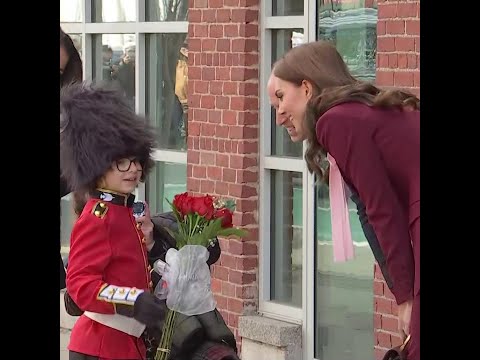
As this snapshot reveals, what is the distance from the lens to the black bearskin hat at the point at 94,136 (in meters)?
6.17

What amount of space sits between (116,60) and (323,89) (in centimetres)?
508

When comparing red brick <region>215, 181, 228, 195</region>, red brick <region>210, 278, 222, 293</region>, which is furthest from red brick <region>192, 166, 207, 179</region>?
red brick <region>210, 278, 222, 293</region>

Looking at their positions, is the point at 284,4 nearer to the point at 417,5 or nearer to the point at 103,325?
the point at 417,5

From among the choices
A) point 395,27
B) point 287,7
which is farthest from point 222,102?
point 395,27

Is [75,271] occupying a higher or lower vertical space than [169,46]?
lower

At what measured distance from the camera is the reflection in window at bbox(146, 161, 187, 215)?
9.92m

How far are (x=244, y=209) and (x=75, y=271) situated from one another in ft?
9.72

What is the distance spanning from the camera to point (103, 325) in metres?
6.20

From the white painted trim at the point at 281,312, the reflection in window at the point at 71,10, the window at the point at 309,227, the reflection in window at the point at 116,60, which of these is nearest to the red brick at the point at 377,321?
the window at the point at 309,227

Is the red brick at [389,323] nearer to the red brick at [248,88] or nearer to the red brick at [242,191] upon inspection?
the red brick at [242,191]

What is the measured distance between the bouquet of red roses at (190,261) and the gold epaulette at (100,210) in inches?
11.4

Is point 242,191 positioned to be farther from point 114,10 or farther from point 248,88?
point 114,10

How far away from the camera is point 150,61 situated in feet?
33.7
